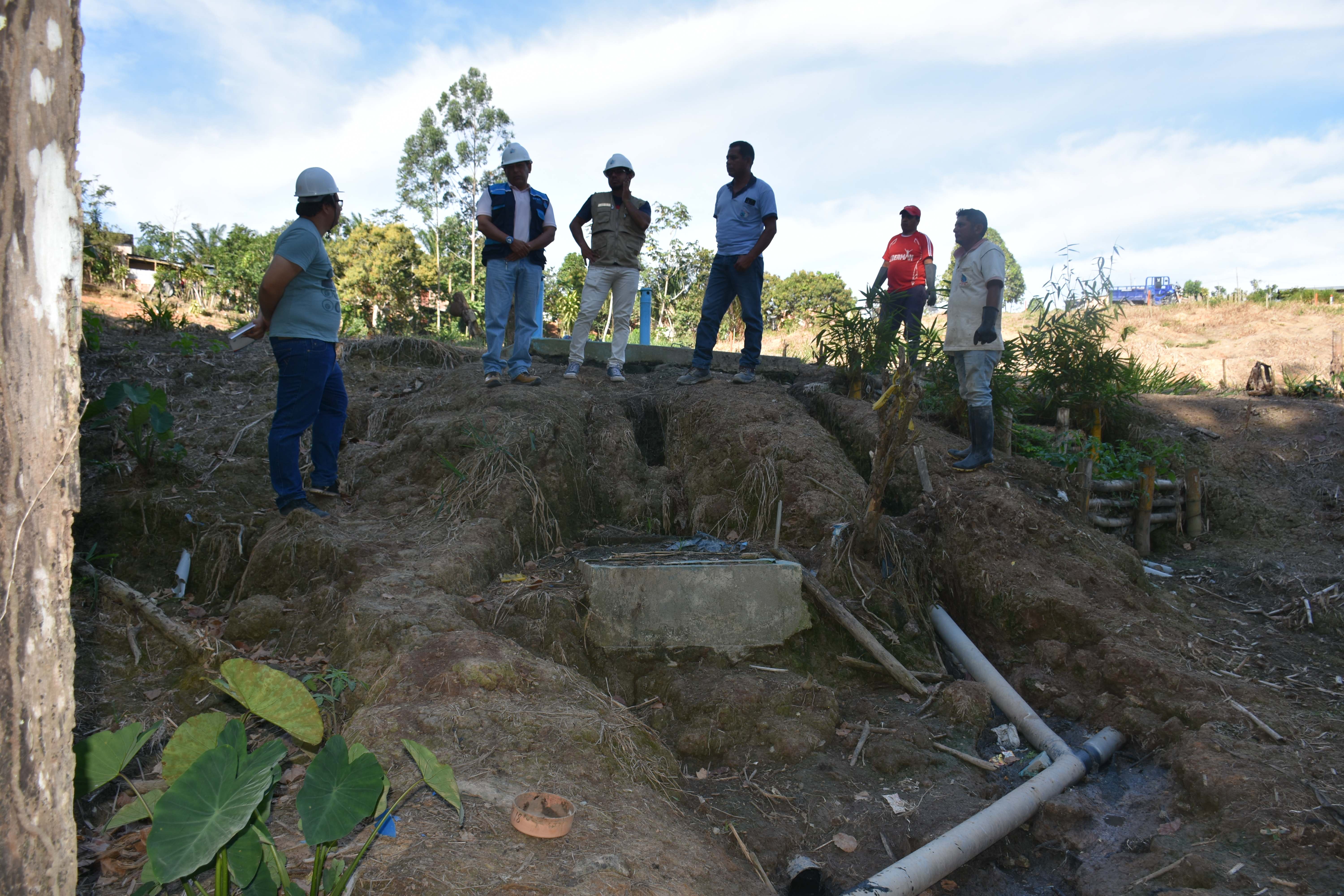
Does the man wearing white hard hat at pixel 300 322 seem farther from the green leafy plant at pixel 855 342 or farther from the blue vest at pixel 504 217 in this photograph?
the green leafy plant at pixel 855 342

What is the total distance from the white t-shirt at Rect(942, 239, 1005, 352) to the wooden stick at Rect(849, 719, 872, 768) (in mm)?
2756

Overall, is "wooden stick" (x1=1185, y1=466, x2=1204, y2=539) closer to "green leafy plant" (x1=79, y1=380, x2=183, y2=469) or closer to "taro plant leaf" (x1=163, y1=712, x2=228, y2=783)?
"taro plant leaf" (x1=163, y1=712, x2=228, y2=783)

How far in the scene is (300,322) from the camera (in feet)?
12.1

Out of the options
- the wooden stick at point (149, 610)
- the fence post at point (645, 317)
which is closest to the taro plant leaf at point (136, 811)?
the wooden stick at point (149, 610)

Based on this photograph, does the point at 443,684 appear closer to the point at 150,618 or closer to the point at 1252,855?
the point at 150,618

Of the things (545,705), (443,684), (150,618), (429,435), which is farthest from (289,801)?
(429,435)

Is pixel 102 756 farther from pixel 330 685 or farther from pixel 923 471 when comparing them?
pixel 923 471

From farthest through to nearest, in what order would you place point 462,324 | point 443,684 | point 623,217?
Answer: point 462,324 < point 623,217 < point 443,684

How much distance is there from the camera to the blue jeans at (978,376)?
5.03 meters

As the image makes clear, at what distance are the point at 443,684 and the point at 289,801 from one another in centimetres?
58

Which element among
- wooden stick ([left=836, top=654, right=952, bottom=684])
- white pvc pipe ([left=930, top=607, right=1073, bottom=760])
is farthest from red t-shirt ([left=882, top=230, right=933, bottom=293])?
wooden stick ([left=836, top=654, right=952, bottom=684])

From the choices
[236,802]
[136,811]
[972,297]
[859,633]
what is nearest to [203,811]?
[236,802]

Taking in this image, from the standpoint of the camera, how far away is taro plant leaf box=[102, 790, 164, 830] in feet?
5.80

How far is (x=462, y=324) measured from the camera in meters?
12.5
